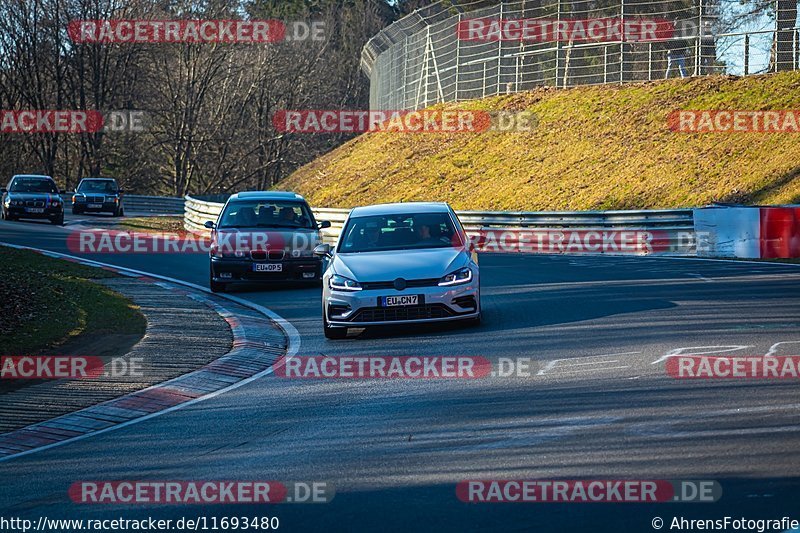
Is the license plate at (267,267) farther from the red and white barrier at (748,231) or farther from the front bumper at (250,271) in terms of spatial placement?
the red and white barrier at (748,231)

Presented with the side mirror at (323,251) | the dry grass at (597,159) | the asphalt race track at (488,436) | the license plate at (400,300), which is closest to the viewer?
the asphalt race track at (488,436)

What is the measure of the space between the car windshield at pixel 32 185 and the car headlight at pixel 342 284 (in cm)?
2972

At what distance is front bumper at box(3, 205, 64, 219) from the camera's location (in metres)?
39.9

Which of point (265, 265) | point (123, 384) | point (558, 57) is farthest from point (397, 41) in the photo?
point (123, 384)

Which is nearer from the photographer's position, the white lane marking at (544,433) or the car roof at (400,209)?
the white lane marking at (544,433)


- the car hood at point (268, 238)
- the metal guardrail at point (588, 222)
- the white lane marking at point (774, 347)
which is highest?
the metal guardrail at point (588, 222)

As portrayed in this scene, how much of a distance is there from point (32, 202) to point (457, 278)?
30.2m

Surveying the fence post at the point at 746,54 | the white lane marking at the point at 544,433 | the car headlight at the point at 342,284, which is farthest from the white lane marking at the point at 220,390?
the fence post at the point at 746,54

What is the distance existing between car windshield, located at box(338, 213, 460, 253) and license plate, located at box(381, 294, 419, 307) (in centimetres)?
120

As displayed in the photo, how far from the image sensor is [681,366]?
10086 millimetres

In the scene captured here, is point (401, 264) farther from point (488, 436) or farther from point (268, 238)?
point (268, 238)

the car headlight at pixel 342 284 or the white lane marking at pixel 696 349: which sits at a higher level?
the car headlight at pixel 342 284

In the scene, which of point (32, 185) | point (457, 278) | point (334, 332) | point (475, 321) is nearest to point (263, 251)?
point (334, 332)

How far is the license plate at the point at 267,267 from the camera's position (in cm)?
1872
